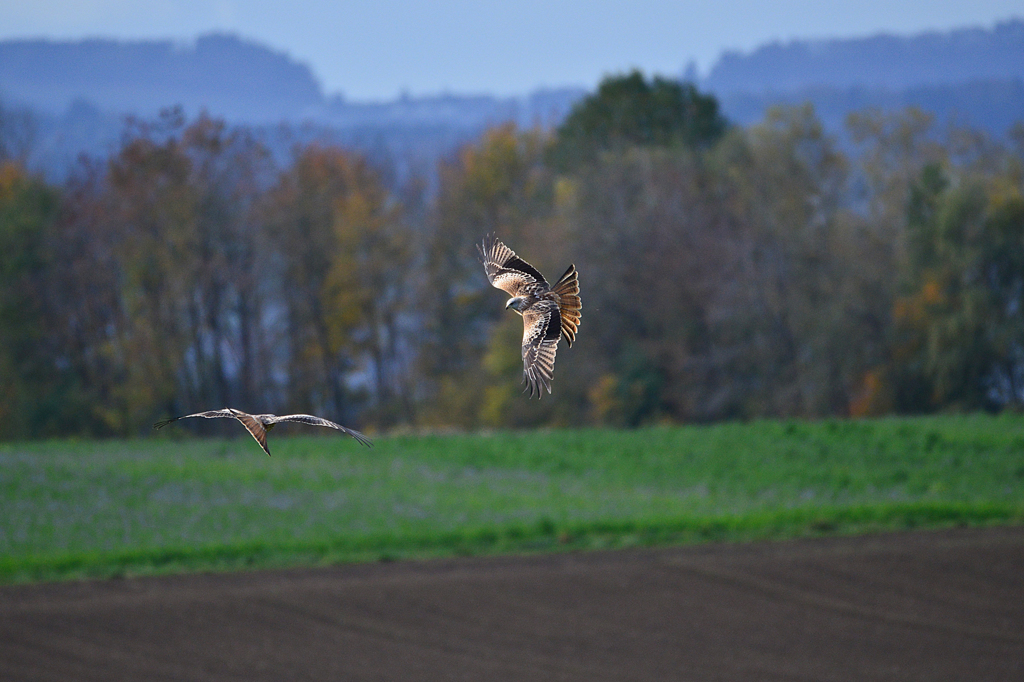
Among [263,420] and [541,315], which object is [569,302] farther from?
[263,420]

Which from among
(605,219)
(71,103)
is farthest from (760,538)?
(71,103)

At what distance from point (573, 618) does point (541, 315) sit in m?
16.4

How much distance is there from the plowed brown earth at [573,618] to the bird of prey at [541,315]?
1370 cm

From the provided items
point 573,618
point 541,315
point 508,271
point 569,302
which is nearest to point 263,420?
point 541,315

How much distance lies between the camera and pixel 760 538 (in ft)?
73.6

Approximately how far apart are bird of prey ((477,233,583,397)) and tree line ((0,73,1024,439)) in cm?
3013

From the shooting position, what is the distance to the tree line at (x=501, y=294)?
39500mm

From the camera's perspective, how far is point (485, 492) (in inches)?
1030

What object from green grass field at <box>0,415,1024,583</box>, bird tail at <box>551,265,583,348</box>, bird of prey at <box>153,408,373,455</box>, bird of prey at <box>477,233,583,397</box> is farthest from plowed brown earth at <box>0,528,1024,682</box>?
bird of prey at <box>153,408,373,455</box>

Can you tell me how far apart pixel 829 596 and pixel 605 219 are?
16.2 meters

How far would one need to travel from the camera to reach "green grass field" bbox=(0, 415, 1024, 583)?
22.0 meters

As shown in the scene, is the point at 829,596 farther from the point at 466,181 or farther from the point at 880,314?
the point at 466,181

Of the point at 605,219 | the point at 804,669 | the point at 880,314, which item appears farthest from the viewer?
the point at 880,314

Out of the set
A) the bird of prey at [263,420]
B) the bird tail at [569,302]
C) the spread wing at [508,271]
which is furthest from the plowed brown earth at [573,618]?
the bird of prey at [263,420]
